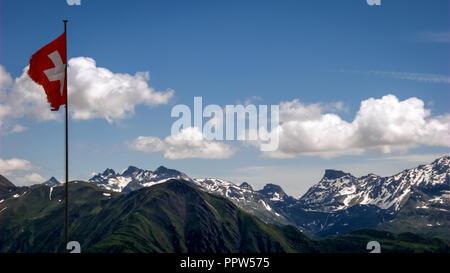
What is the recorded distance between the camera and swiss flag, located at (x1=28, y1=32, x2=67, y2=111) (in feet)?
134

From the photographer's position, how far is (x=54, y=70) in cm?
4106

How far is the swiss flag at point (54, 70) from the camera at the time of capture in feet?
134
